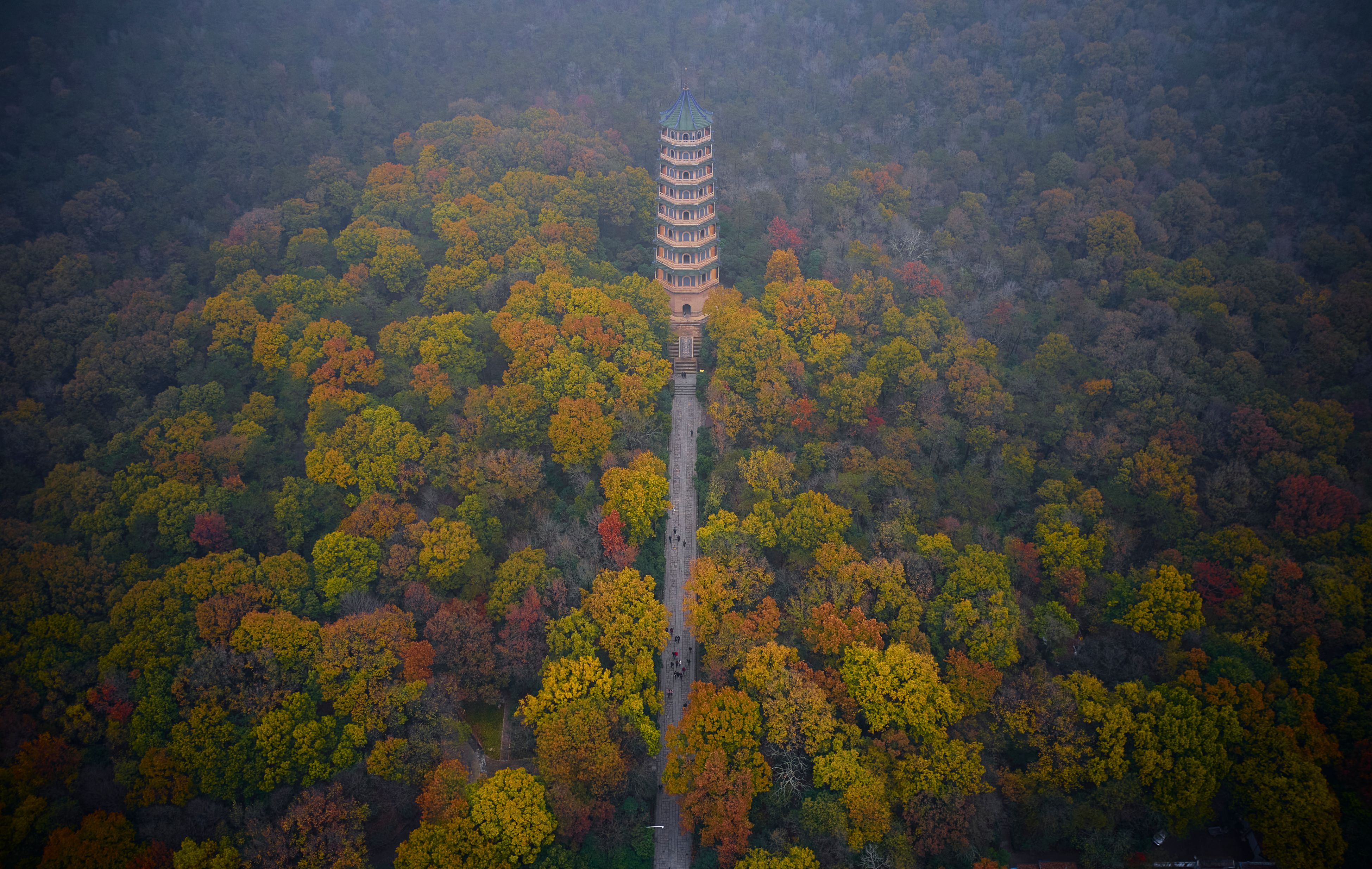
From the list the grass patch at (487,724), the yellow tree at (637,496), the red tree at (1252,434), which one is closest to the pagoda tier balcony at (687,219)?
the yellow tree at (637,496)

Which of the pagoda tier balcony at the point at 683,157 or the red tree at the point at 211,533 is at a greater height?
the pagoda tier balcony at the point at 683,157

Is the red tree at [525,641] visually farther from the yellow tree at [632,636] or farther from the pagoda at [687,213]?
the pagoda at [687,213]

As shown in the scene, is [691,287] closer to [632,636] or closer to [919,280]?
[919,280]

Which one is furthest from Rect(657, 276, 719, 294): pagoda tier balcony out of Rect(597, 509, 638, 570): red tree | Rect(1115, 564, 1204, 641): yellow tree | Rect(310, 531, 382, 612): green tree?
Rect(1115, 564, 1204, 641): yellow tree

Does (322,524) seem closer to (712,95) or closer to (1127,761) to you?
(1127,761)

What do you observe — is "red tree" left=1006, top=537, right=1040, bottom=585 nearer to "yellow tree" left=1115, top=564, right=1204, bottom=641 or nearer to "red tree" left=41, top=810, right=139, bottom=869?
"yellow tree" left=1115, top=564, right=1204, bottom=641

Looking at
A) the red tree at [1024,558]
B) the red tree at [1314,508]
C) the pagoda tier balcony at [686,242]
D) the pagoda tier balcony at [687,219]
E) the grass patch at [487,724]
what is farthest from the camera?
the pagoda tier balcony at [686,242]

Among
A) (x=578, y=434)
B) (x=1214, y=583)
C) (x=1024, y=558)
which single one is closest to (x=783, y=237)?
(x=578, y=434)
